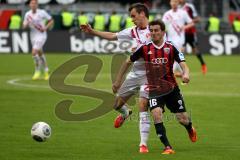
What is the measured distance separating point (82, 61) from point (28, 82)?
338cm

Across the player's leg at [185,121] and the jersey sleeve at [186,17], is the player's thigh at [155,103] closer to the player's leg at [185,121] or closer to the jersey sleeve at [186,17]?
the player's leg at [185,121]

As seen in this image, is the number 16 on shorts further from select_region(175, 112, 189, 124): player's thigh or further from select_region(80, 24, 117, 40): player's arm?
select_region(80, 24, 117, 40): player's arm

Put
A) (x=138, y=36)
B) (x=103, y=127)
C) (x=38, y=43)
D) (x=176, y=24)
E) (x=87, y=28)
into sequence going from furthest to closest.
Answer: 1. (x=38, y=43)
2. (x=176, y=24)
3. (x=103, y=127)
4. (x=138, y=36)
5. (x=87, y=28)

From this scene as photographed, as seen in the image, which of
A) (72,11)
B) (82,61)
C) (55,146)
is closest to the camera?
(55,146)

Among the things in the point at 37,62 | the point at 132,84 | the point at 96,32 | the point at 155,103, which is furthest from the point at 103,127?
the point at 37,62

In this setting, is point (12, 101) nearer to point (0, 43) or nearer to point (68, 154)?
point (68, 154)

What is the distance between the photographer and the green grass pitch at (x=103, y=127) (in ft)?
40.1

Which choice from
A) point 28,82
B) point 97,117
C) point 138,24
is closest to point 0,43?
point 28,82

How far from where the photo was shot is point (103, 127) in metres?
15.5

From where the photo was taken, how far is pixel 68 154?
1205cm

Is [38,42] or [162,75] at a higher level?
[162,75]

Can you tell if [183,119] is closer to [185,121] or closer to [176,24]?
[185,121]

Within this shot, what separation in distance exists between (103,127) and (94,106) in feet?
11.2

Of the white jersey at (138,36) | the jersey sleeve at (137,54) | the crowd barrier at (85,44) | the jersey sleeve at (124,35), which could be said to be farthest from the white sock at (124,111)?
the crowd barrier at (85,44)
